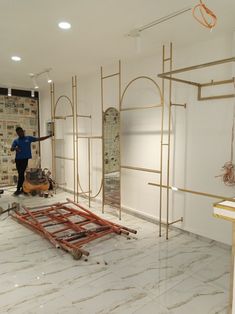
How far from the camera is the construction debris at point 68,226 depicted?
119 inches

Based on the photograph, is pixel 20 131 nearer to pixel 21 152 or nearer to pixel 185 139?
pixel 21 152

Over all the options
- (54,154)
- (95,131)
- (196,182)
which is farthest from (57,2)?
(54,154)

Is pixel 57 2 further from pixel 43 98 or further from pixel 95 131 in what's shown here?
pixel 43 98

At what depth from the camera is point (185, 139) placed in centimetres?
342

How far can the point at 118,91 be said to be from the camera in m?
4.37

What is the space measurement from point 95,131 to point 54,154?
1493 millimetres

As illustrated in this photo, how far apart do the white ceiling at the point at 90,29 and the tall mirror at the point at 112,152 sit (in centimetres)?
91

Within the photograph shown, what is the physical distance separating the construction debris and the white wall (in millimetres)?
787

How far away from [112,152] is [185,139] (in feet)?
4.37

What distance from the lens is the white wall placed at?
3.05 meters

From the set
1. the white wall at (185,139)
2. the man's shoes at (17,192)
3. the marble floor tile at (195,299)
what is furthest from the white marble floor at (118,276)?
the man's shoes at (17,192)

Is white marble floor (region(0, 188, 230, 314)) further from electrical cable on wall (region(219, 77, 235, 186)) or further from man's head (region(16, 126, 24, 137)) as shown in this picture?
man's head (region(16, 126, 24, 137))

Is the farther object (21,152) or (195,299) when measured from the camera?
(21,152)

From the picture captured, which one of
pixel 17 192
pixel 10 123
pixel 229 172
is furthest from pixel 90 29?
pixel 10 123
